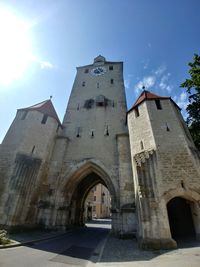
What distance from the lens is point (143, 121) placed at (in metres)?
10.4

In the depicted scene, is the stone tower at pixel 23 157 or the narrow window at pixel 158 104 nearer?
→ the stone tower at pixel 23 157

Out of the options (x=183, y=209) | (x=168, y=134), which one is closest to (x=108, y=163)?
(x=168, y=134)

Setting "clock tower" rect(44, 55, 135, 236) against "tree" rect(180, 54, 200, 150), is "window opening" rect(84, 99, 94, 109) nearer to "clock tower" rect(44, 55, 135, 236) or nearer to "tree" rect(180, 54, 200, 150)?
"clock tower" rect(44, 55, 135, 236)

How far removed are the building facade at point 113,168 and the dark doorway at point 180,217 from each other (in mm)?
57

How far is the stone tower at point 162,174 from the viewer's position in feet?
22.0

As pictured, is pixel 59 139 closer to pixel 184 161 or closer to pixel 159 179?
pixel 159 179

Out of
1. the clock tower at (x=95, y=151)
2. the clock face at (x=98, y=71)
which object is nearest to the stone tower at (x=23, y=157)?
the clock tower at (x=95, y=151)

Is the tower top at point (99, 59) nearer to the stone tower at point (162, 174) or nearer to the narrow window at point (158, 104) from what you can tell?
the narrow window at point (158, 104)

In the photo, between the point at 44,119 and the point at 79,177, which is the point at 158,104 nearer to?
the point at 79,177

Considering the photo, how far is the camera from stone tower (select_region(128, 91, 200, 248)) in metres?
6.72

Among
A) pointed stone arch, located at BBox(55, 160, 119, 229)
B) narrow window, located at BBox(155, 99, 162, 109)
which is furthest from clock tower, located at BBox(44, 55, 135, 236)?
narrow window, located at BBox(155, 99, 162, 109)

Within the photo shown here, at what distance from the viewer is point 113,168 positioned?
11516 mm

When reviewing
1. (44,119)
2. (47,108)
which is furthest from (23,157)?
(47,108)

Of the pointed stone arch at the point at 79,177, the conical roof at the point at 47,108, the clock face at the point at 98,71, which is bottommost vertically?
the pointed stone arch at the point at 79,177
